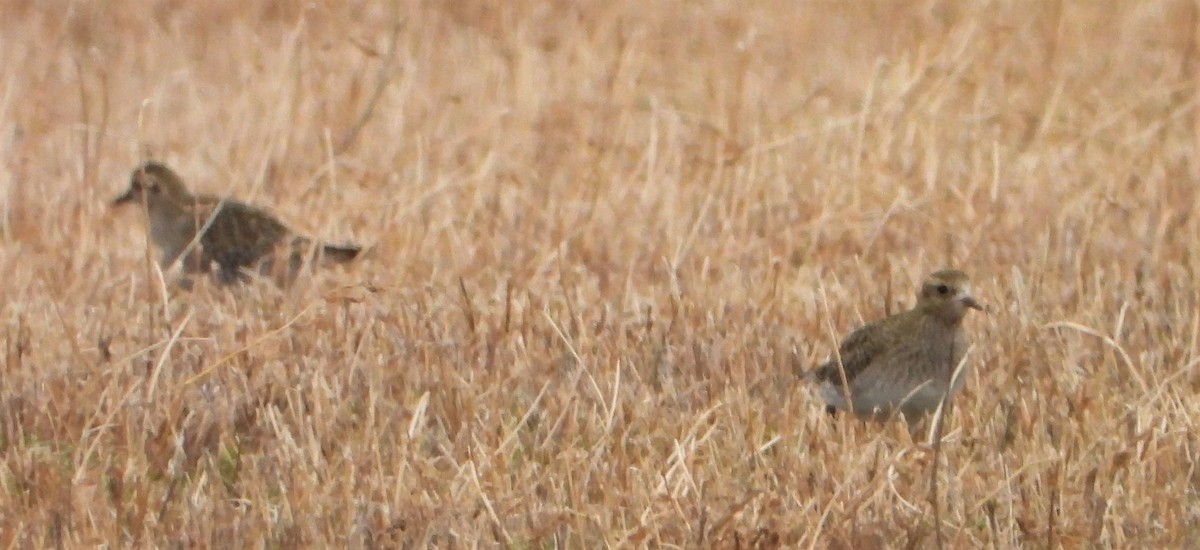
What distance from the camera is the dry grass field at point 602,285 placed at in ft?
16.1

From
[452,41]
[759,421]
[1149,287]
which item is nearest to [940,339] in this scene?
[759,421]

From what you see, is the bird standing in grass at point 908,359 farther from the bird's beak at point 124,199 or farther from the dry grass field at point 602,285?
the bird's beak at point 124,199

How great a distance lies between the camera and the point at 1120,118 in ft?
32.4

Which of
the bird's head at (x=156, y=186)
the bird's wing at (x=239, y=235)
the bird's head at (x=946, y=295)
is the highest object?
the bird's head at (x=946, y=295)

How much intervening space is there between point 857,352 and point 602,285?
1605 mm

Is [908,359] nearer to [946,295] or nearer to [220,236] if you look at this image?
[946,295]

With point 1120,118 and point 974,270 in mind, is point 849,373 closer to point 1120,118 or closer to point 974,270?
point 974,270

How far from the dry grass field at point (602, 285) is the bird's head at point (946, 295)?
0.65 feet

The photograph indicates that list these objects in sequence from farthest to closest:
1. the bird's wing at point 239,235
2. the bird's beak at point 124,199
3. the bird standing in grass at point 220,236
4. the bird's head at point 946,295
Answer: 1. the bird's beak at point 124,199
2. the bird's wing at point 239,235
3. the bird standing in grass at point 220,236
4. the bird's head at point 946,295

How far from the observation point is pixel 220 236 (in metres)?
8.01

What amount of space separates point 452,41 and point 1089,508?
26.8 feet

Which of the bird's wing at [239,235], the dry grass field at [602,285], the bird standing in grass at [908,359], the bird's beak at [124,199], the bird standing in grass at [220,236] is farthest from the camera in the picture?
the bird's beak at [124,199]

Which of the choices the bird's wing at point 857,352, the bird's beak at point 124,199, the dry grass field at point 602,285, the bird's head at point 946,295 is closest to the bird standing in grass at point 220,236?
the bird's beak at point 124,199

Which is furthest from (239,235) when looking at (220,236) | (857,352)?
(857,352)
